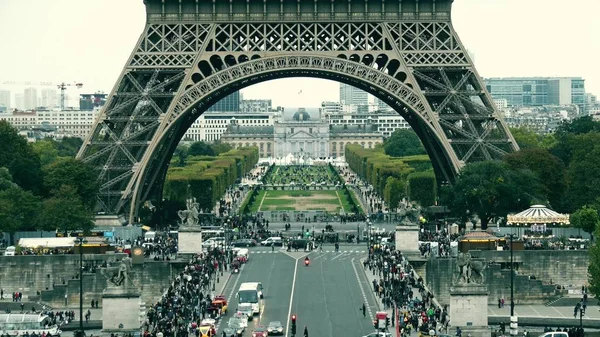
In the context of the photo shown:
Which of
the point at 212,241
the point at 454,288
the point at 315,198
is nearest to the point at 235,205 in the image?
the point at 315,198

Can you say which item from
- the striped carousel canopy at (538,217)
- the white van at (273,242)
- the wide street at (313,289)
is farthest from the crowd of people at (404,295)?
the white van at (273,242)

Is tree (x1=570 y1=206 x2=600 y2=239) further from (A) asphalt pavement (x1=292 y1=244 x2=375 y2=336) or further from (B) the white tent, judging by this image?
(B) the white tent

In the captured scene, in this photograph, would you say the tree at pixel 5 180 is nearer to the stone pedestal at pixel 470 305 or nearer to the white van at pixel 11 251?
the white van at pixel 11 251

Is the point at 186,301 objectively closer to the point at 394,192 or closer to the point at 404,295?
the point at 404,295

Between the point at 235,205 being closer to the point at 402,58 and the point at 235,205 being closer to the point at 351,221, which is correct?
the point at 351,221

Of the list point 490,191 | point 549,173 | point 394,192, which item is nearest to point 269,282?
point 490,191
